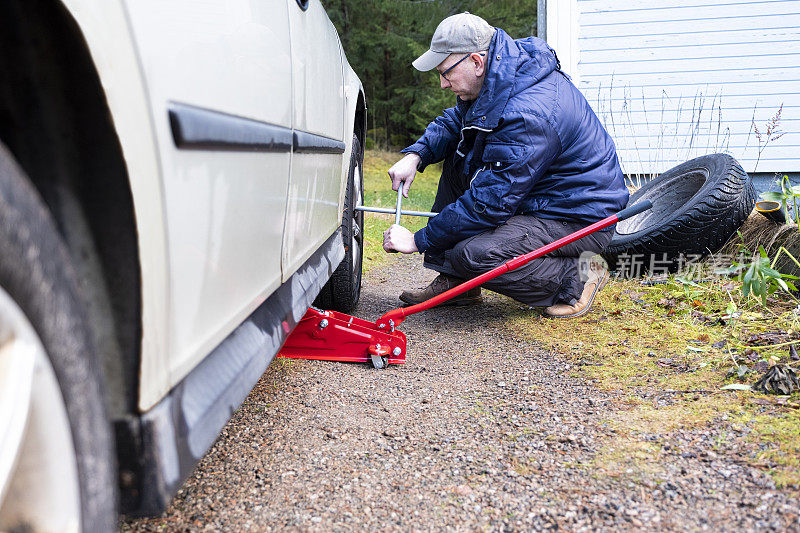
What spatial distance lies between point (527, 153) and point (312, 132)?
4.06 ft

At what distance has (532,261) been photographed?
317 centimetres

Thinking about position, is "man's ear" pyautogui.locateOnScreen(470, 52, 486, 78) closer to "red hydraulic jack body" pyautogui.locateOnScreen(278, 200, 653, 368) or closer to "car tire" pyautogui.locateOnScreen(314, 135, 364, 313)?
"car tire" pyautogui.locateOnScreen(314, 135, 364, 313)

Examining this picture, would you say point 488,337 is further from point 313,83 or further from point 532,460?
point 313,83

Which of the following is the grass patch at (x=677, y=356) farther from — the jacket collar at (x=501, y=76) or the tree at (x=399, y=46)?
the tree at (x=399, y=46)

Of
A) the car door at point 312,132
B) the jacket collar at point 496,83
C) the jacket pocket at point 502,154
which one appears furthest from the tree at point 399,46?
the car door at point 312,132

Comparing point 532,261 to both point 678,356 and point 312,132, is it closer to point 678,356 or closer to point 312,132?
point 678,356

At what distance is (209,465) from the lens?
1.71 m

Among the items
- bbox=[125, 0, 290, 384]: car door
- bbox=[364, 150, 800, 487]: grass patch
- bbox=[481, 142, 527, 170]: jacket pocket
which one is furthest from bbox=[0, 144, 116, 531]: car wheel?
bbox=[481, 142, 527, 170]: jacket pocket

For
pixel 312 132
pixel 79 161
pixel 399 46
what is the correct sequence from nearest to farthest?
pixel 79 161 → pixel 312 132 → pixel 399 46

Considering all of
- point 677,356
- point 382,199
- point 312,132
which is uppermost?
point 312,132

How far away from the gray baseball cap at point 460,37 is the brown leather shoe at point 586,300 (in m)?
1.31

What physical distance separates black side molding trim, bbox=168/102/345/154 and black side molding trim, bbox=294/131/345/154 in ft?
0.07

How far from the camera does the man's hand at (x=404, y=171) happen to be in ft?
11.1

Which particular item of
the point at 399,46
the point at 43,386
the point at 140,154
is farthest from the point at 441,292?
the point at 399,46
